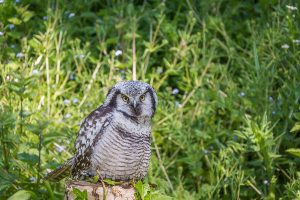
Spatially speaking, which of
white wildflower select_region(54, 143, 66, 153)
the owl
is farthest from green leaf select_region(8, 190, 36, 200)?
white wildflower select_region(54, 143, 66, 153)

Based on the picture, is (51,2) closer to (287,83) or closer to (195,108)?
(195,108)

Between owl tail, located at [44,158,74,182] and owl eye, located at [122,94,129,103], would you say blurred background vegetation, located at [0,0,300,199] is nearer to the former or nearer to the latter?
owl tail, located at [44,158,74,182]

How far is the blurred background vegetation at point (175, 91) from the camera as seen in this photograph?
563 centimetres

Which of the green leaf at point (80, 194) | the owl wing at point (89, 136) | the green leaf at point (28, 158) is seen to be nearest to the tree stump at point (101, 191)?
the green leaf at point (80, 194)

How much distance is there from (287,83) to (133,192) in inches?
77.6

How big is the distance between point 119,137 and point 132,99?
0.25m

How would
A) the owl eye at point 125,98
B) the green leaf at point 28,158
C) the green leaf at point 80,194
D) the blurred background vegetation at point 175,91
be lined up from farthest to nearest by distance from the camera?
the blurred background vegetation at point 175,91
the green leaf at point 28,158
the owl eye at point 125,98
the green leaf at point 80,194

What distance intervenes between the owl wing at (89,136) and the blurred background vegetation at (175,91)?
1.18 feet

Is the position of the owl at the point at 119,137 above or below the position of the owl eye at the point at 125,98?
below

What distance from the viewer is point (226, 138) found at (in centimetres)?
666

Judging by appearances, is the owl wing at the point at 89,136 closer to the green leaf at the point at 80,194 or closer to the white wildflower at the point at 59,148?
the green leaf at the point at 80,194

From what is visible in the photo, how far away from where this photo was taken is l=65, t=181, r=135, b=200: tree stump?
14.9 ft

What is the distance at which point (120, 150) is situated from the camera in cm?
472

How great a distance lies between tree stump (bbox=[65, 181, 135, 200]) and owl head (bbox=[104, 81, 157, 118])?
471 mm
